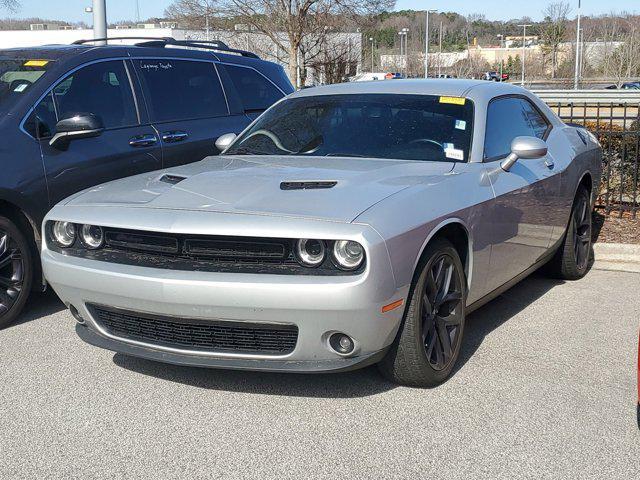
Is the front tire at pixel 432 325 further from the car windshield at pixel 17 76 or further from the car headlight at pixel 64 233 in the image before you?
the car windshield at pixel 17 76

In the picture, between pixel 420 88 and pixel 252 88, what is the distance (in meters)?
2.80

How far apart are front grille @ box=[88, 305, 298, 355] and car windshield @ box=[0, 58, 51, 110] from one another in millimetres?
2337

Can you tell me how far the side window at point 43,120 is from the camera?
18.4 feet

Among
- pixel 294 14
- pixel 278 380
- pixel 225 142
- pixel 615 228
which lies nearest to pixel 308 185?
pixel 278 380

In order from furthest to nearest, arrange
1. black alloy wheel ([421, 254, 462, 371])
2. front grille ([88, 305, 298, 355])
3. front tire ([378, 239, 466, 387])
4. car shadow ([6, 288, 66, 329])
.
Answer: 1. car shadow ([6, 288, 66, 329])
2. black alloy wheel ([421, 254, 462, 371])
3. front tire ([378, 239, 466, 387])
4. front grille ([88, 305, 298, 355])

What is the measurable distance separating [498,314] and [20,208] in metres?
3.28

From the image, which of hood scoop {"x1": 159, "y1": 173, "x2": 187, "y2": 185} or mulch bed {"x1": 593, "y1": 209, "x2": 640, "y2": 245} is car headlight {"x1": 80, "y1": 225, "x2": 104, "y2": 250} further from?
mulch bed {"x1": 593, "y1": 209, "x2": 640, "y2": 245}

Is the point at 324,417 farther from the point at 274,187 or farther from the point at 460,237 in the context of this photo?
the point at 460,237

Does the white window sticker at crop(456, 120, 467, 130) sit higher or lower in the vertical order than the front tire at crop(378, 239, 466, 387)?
higher

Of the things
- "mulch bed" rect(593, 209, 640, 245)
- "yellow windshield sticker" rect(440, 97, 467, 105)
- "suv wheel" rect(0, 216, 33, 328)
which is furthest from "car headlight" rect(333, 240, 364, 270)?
"mulch bed" rect(593, 209, 640, 245)

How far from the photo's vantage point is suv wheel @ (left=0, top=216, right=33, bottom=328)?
17.4 feet

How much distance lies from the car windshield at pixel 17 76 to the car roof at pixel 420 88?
184 centimetres

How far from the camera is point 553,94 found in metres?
26.2

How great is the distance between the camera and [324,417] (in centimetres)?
388
